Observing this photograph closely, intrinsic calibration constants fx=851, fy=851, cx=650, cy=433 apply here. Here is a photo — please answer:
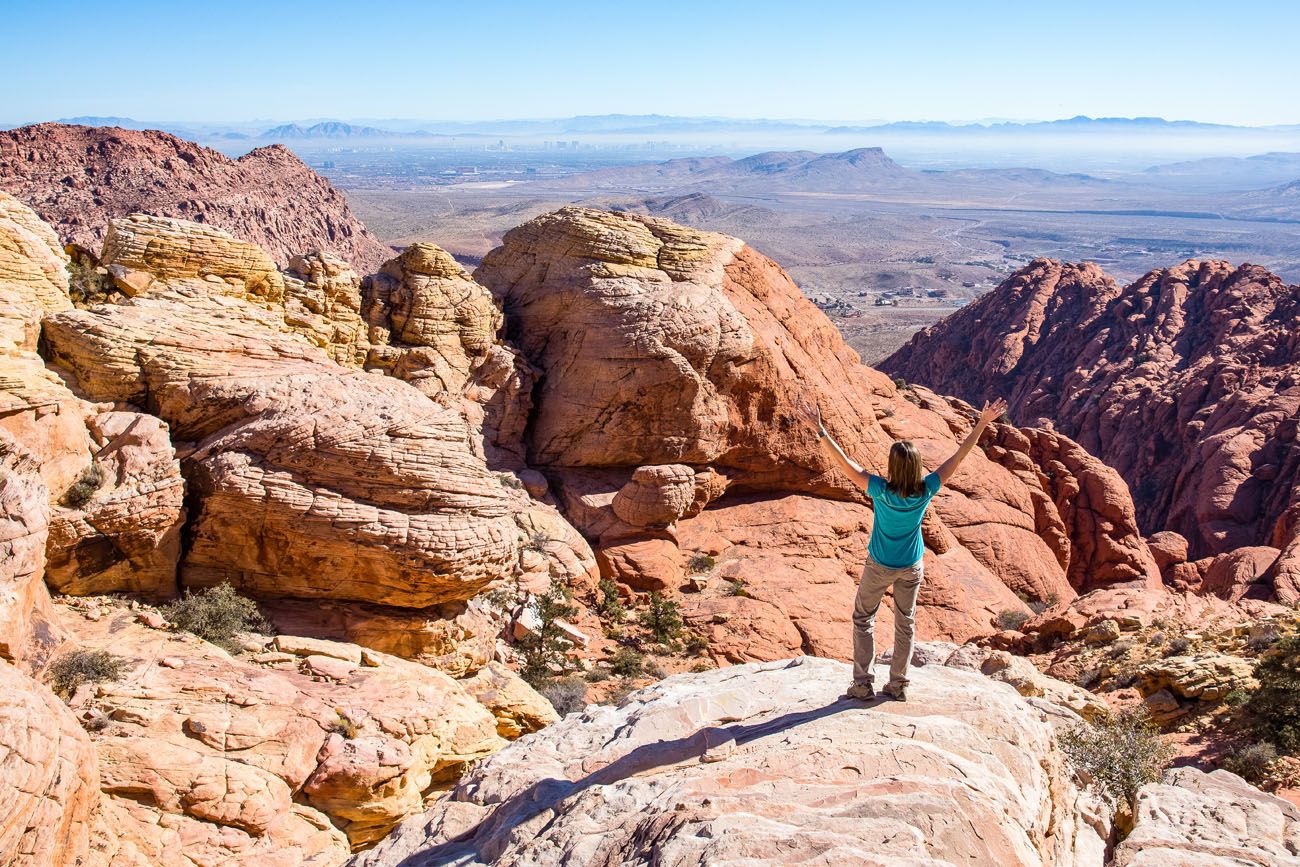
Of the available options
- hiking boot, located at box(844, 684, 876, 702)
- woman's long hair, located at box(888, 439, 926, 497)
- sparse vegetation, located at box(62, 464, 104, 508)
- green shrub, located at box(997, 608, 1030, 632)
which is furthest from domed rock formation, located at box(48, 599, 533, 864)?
green shrub, located at box(997, 608, 1030, 632)

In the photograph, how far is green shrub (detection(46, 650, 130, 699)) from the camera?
31.4 feet

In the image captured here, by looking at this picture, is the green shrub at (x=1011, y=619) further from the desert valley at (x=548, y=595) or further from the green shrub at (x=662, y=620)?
the green shrub at (x=662, y=620)

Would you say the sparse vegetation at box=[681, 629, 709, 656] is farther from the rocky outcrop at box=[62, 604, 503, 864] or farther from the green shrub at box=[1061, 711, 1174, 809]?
the green shrub at box=[1061, 711, 1174, 809]

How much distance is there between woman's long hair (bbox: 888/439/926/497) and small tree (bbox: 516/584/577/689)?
10.5 m

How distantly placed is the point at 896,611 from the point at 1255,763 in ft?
20.1

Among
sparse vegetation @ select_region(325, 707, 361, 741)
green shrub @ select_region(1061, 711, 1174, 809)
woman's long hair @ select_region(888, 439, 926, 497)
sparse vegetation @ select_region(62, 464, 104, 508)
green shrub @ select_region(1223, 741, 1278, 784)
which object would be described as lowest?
green shrub @ select_region(1223, 741, 1278, 784)

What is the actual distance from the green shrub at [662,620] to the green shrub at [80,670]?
11.5 meters

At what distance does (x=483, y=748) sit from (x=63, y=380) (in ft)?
30.0

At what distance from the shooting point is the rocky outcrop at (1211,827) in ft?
22.3

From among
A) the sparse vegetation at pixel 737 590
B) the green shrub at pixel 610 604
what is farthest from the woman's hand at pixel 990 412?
the sparse vegetation at pixel 737 590

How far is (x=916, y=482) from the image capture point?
7.61m

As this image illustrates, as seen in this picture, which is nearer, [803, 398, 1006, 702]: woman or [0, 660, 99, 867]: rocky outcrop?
[0, 660, 99, 867]: rocky outcrop

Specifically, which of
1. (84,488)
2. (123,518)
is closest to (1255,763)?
(123,518)

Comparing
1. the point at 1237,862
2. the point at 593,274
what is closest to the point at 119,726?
the point at 1237,862
